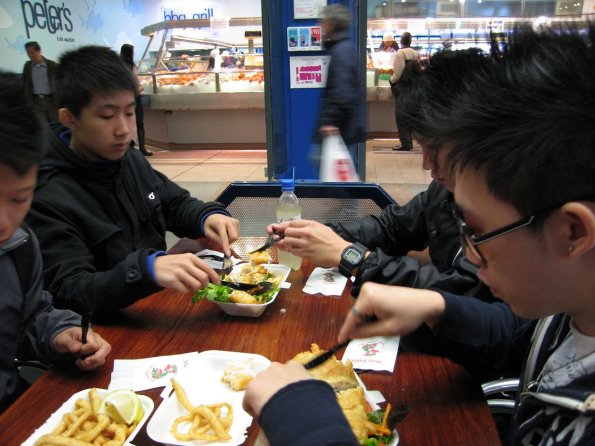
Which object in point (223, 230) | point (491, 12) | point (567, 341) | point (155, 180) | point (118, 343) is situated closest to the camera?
point (567, 341)

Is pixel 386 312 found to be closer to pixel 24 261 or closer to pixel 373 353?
pixel 373 353

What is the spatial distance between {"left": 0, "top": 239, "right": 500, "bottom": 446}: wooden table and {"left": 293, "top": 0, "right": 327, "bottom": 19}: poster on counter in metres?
3.19

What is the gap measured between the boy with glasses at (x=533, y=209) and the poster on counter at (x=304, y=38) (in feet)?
11.9

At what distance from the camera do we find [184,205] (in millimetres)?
2256

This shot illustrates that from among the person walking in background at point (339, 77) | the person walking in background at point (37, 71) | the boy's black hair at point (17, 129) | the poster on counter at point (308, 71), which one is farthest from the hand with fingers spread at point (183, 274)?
the person walking in background at point (37, 71)

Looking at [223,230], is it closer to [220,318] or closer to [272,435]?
[220,318]

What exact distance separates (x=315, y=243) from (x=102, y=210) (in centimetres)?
87

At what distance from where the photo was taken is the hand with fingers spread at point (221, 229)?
199 cm

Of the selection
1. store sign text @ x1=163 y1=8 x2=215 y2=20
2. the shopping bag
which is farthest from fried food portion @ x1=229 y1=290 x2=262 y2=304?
store sign text @ x1=163 y1=8 x2=215 y2=20

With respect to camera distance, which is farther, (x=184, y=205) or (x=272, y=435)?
(x=184, y=205)

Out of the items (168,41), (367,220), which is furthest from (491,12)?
(367,220)

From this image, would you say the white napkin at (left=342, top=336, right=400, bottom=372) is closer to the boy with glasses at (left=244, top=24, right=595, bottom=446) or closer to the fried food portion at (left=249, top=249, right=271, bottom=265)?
the boy with glasses at (left=244, top=24, right=595, bottom=446)

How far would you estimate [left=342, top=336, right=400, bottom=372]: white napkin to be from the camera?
1.22 meters

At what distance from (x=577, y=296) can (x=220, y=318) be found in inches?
40.4
